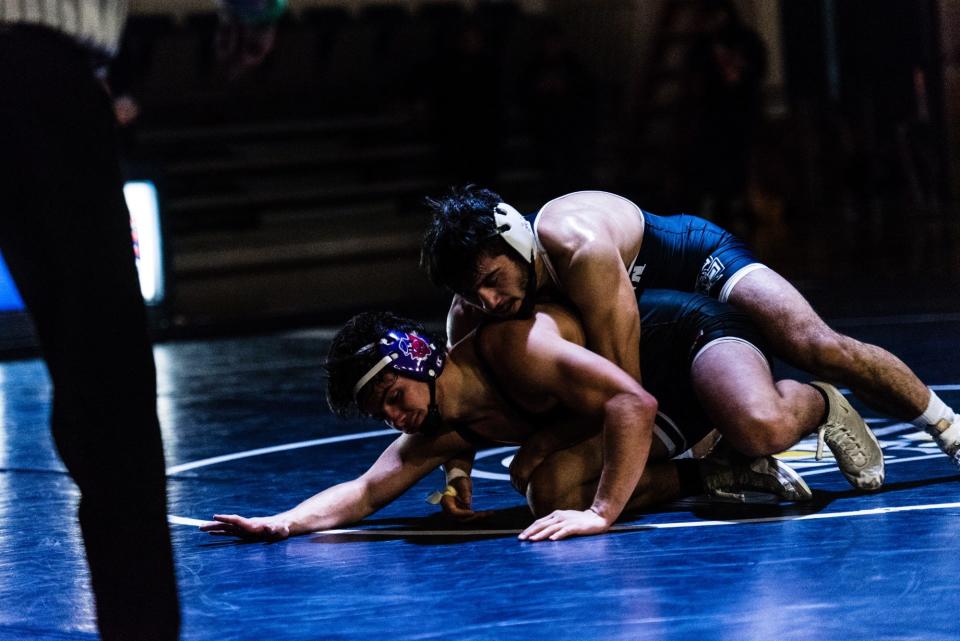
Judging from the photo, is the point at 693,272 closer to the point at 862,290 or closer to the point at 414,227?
the point at 862,290

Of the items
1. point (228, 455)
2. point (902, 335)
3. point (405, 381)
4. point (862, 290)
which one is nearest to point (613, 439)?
point (405, 381)

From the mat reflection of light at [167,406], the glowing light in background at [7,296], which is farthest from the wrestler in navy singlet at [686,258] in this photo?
the glowing light in background at [7,296]

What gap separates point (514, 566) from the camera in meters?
2.82

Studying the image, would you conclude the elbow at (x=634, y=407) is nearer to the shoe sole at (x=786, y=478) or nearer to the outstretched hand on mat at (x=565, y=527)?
the outstretched hand on mat at (x=565, y=527)

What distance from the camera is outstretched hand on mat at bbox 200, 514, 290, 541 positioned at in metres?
3.21

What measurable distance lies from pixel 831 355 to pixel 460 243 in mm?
950

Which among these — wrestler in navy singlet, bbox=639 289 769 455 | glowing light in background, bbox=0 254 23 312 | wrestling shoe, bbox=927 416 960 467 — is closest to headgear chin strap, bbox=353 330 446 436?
wrestler in navy singlet, bbox=639 289 769 455

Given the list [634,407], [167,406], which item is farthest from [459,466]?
[167,406]

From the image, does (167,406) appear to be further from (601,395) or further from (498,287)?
(601,395)

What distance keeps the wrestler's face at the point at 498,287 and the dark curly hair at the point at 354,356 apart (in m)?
0.16

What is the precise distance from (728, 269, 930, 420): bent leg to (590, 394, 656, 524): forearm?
617 mm

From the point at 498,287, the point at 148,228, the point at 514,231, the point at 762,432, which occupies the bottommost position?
the point at 148,228

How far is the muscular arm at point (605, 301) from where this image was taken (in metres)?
3.23

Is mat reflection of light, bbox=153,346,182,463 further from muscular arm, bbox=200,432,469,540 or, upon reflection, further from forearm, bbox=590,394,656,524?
forearm, bbox=590,394,656,524
